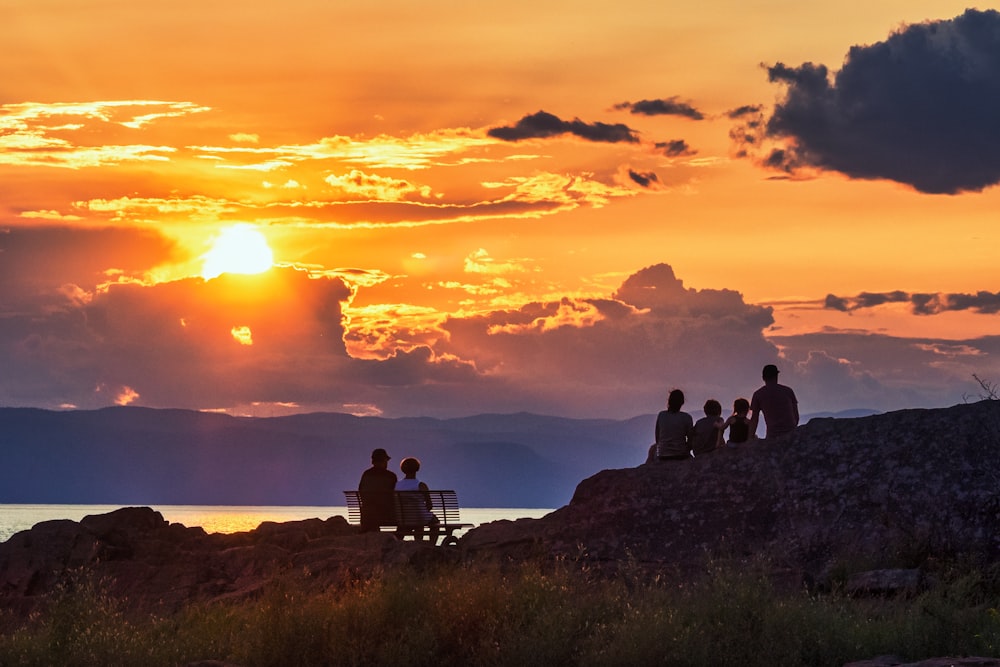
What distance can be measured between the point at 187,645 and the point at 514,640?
3313mm

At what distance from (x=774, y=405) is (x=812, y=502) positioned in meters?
1.88

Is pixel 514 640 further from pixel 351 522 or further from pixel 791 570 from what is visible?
pixel 351 522

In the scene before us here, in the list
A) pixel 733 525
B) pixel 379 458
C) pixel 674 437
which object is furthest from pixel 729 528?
pixel 379 458

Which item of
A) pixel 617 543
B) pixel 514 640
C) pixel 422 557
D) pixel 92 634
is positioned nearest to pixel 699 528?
pixel 617 543

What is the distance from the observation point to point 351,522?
79.6 feet

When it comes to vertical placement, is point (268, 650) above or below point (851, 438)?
below

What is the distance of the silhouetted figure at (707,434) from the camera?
64.8 ft

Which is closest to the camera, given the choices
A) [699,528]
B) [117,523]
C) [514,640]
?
[514,640]

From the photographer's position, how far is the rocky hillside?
1781cm

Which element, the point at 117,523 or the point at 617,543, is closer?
the point at 617,543

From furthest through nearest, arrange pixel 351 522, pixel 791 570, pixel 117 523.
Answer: pixel 351 522, pixel 117 523, pixel 791 570

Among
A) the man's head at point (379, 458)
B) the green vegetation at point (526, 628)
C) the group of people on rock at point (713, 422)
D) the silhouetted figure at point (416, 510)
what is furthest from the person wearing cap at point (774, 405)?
the man's head at point (379, 458)

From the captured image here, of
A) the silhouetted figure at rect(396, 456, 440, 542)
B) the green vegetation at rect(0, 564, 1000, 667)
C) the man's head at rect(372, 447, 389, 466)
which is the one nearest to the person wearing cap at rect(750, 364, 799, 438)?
the green vegetation at rect(0, 564, 1000, 667)

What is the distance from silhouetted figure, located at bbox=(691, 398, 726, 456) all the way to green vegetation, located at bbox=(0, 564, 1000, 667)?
420cm
